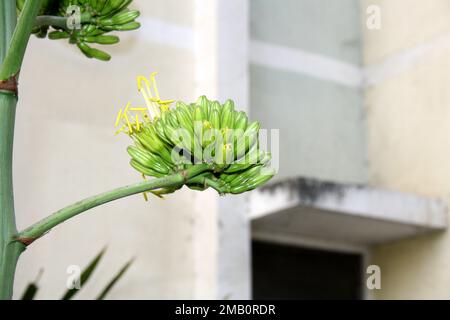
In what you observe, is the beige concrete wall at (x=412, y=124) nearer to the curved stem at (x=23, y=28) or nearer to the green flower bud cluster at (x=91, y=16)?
the green flower bud cluster at (x=91, y=16)

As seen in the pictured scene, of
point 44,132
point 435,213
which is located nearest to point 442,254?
point 435,213

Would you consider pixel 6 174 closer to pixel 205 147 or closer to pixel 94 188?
pixel 205 147

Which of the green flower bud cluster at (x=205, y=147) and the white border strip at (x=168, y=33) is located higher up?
the white border strip at (x=168, y=33)

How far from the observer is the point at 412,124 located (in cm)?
345

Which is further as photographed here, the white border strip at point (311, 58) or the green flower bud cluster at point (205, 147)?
the white border strip at point (311, 58)

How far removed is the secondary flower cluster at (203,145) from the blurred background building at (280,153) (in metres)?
1.77

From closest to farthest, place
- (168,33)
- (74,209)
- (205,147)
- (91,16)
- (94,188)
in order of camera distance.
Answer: (74,209) → (205,147) → (91,16) → (94,188) → (168,33)

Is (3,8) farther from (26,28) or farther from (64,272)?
(64,272)

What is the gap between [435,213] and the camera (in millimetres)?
3221

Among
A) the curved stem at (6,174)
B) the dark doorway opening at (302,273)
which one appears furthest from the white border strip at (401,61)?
the curved stem at (6,174)

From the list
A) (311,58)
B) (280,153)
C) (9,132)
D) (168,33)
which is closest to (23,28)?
(9,132)

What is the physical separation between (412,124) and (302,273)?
0.70 metres

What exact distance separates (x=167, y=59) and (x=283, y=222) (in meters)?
0.72

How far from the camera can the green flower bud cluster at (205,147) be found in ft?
3.55
